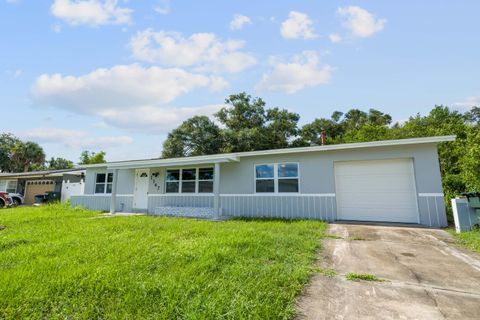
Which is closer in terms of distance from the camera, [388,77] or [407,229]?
[407,229]

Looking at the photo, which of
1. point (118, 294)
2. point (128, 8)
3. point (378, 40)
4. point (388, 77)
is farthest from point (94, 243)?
point (388, 77)

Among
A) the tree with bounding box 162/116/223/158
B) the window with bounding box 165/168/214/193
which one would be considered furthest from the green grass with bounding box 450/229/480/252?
the tree with bounding box 162/116/223/158

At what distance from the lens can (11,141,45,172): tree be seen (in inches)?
1324

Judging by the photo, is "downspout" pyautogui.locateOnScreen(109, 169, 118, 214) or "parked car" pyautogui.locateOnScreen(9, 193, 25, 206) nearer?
"downspout" pyautogui.locateOnScreen(109, 169, 118, 214)

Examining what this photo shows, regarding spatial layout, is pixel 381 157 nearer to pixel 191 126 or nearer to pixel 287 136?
pixel 287 136

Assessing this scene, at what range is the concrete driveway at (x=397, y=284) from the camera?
258cm

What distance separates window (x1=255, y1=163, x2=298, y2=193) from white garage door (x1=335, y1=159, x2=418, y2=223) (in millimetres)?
1685

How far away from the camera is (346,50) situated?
334 inches

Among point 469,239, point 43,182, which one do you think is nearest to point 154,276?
point 469,239

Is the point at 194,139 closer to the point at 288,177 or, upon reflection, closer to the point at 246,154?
the point at 246,154

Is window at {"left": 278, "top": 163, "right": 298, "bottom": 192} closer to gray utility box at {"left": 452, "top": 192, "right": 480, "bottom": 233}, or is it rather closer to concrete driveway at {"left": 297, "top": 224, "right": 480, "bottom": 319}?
concrete driveway at {"left": 297, "top": 224, "right": 480, "bottom": 319}

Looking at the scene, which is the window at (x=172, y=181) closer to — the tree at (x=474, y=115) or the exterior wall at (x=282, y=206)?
the exterior wall at (x=282, y=206)

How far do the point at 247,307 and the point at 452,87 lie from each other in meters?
12.6

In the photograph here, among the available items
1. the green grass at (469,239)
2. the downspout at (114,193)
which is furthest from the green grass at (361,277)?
the downspout at (114,193)
